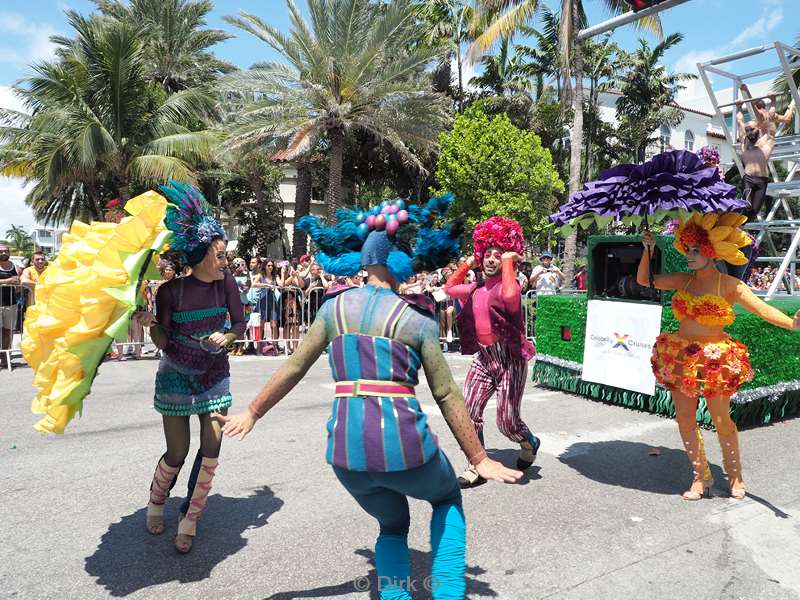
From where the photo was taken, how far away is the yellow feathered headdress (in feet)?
13.6

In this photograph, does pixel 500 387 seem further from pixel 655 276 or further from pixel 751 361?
pixel 751 361

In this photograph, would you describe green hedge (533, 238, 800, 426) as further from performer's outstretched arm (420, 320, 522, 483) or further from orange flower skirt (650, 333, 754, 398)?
performer's outstretched arm (420, 320, 522, 483)

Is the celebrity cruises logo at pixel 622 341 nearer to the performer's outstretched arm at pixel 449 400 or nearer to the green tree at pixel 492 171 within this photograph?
Answer: the performer's outstretched arm at pixel 449 400

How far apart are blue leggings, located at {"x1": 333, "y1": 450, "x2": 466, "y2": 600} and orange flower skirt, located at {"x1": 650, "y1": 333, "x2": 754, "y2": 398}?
7.81 ft

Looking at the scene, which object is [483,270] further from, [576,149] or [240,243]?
[240,243]

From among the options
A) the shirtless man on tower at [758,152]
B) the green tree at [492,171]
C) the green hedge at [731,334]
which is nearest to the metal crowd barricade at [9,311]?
the green hedge at [731,334]

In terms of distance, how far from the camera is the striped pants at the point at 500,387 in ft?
14.8

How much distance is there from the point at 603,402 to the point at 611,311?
123 centimetres

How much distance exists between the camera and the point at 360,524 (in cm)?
384

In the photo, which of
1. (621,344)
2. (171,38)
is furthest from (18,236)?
(621,344)

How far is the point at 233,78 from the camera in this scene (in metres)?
17.7

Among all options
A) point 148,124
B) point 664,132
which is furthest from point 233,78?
point 664,132

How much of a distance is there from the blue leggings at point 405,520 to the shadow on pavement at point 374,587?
59 cm

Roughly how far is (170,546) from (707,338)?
3.71 m
